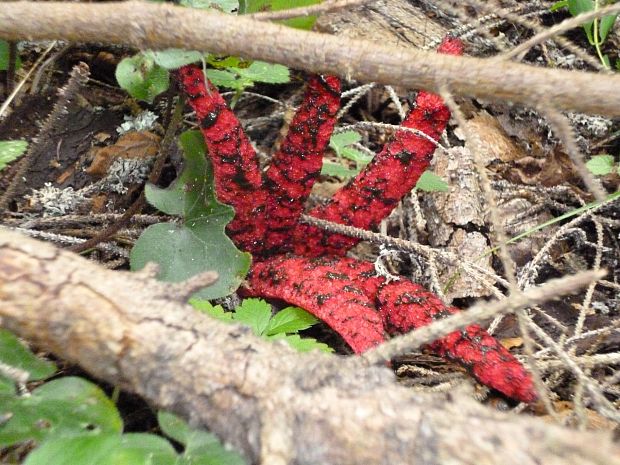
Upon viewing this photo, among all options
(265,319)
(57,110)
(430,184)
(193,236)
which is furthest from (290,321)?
(57,110)

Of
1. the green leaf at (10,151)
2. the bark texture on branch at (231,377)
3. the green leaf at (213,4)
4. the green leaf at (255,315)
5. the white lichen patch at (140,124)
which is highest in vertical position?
the green leaf at (213,4)

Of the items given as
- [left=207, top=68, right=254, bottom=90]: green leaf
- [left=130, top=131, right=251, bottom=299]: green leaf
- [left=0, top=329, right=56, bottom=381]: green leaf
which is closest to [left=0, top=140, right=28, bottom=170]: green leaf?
[left=130, top=131, right=251, bottom=299]: green leaf

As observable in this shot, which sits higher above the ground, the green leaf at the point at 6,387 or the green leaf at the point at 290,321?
the green leaf at the point at 6,387

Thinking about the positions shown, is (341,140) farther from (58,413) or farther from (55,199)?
(58,413)

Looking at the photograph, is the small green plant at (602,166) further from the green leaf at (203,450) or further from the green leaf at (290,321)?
the green leaf at (203,450)

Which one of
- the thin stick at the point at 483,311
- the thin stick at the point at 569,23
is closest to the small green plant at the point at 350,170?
the thin stick at the point at 569,23

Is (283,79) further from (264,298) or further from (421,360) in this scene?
(421,360)

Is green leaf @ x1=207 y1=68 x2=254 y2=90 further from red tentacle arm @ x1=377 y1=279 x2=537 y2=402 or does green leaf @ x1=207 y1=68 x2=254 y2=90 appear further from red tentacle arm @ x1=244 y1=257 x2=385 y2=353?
red tentacle arm @ x1=377 y1=279 x2=537 y2=402
